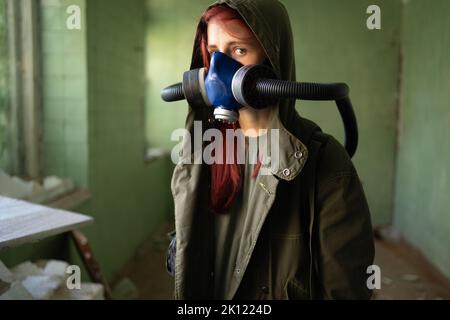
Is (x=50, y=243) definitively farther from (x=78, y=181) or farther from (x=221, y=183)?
(x=221, y=183)

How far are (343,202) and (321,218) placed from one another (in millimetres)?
51

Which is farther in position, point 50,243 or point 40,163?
point 40,163

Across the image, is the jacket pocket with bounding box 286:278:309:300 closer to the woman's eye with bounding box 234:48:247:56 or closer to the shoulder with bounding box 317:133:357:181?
the shoulder with bounding box 317:133:357:181

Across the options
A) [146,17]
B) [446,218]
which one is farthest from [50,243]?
[446,218]

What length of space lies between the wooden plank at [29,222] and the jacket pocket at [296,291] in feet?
2.15

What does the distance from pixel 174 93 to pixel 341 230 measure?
1.41ft

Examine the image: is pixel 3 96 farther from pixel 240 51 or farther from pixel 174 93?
pixel 240 51

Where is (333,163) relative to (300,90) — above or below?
below

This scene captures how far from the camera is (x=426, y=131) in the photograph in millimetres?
1426

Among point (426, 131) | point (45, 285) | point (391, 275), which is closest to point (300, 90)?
point (391, 275)

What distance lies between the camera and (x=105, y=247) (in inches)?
89.9

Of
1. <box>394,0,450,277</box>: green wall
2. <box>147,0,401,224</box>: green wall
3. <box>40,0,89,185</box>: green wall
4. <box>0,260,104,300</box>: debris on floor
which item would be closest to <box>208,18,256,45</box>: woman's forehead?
<box>147,0,401,224</box>: green wall

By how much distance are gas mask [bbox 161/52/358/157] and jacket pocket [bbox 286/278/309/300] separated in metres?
0.30

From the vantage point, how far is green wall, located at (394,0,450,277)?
0.88 meters
